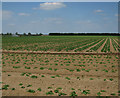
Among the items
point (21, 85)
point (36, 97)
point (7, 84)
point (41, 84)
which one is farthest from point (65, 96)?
point (7, 84)

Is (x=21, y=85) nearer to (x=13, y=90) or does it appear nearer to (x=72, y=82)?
(x=13, y=90)

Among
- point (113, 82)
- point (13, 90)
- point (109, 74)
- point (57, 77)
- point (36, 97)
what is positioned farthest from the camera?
point (109, 74)

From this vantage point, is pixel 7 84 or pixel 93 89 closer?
pixel 93 89

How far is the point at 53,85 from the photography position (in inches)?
A: 342

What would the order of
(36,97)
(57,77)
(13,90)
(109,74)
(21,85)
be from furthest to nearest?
(109,74), (57,77), (21,85), (13,90), (36,97)

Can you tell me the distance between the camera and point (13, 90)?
791 centimetres

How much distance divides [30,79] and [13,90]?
1.89 meters

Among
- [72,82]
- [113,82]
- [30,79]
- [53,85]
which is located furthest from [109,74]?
[30,79]

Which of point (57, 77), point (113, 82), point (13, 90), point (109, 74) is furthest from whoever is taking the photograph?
point (109, 74)

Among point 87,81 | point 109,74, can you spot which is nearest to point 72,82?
point 87,81

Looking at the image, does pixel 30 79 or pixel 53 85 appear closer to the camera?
pixel 53 85

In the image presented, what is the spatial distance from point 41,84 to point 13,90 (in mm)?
1494

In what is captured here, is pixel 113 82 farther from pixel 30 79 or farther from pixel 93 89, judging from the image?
pixel 30 79

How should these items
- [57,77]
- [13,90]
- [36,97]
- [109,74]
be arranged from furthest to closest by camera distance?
1. [109,74]
2. [57,77]
3. [13,90]
4. [36,97]
